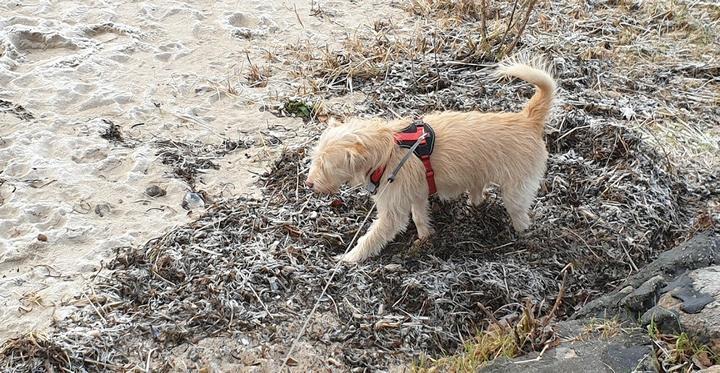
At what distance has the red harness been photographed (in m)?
4.27

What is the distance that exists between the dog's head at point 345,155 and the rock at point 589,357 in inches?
53.4

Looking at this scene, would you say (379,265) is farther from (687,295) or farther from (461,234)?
(687,295)

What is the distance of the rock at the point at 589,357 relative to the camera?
3201 mm

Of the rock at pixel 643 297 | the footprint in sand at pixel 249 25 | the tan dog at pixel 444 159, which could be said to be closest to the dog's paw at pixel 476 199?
the tan dog at pixel 444 159

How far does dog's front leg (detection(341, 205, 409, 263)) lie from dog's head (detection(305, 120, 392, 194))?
32 cm

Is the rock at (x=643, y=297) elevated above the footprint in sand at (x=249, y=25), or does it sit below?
above

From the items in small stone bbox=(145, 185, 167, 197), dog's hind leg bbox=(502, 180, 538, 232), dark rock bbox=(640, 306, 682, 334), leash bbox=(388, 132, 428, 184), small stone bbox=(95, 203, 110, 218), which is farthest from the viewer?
small stone bbox=(145, 185, 167, 197)

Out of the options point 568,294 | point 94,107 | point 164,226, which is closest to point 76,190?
point 164,226

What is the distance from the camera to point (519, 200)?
452 cm

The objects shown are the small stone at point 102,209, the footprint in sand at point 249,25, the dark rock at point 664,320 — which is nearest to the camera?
the dark rock at point 664,320

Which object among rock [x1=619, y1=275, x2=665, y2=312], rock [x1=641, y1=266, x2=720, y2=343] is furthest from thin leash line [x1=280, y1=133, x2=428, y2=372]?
rock [x1=641, y1=266, x2=720, y2=343]

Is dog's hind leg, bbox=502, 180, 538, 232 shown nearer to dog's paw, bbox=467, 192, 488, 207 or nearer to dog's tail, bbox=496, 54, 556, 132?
dog's paw, bbox=467, 192, 488, 207

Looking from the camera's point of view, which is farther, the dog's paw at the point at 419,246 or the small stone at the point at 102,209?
the small stone at the point at 102,209

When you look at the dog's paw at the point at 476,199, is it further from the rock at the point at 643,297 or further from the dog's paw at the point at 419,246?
the rock at the point at 643,297
